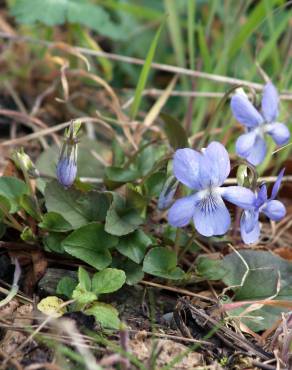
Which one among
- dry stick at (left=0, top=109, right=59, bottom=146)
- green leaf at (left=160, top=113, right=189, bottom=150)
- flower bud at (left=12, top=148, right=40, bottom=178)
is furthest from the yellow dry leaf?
dry stick at (left=0, top=109, right=59, bottom=146)

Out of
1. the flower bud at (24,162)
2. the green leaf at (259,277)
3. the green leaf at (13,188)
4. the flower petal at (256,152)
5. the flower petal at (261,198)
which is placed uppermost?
the flower petal at (256,152)

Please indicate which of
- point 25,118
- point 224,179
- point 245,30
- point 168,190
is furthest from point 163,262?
point 245,30

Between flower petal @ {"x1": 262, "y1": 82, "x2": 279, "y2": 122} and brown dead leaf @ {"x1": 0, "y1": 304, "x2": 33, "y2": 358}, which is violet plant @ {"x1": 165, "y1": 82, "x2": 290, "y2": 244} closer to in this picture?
flower petal @ {"x1": 262, "y1": 82, "x2": 279, "y2": 122}

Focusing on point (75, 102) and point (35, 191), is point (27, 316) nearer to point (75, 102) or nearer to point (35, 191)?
point (35, 191)

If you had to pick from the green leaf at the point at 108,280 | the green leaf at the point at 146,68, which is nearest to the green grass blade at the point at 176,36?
the green leaf at the point at 146,68

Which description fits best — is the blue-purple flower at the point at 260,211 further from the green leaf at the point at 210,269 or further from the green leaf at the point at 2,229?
the green leaf at the point at 2,229

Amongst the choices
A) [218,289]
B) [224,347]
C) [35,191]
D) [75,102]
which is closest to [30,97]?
[75,102]
